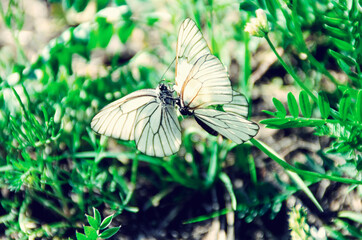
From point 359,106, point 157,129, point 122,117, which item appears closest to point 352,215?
point 359,106

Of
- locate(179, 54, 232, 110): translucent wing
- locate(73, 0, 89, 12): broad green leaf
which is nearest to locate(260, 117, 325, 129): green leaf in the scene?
locate(179, 54, 232, 110): translucent wing

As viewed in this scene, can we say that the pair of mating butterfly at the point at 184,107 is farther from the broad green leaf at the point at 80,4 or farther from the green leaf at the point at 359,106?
the broad green leaf at the point at 80,4

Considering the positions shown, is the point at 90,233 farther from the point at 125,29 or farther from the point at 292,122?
the point at 125,29

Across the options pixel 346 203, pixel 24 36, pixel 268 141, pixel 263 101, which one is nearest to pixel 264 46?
pixel 263 101

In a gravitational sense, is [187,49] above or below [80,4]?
below

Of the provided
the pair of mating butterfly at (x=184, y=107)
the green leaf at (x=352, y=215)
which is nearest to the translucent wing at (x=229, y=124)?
the pair of mating butterfly at (x=184, y=107)

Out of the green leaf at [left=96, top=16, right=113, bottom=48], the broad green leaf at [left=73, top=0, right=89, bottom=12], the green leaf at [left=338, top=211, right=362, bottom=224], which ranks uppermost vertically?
the broad green leaf at [left=73, top=0, right=89, bottom=12]

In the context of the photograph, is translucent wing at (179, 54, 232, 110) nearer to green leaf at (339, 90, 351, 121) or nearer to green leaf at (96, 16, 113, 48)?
green leaf at (339, 90, 351, 121)
